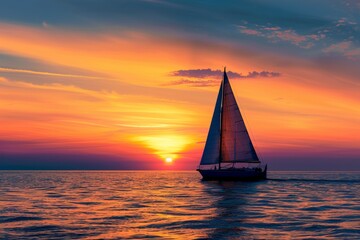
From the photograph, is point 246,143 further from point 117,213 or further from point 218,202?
point 117,213

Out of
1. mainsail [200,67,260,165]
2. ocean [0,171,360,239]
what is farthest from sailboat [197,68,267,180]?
ocean [0,171,360,239]

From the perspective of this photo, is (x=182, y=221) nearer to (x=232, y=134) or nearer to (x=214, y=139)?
(x=232, y=134)

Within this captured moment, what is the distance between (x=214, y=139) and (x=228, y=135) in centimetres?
329

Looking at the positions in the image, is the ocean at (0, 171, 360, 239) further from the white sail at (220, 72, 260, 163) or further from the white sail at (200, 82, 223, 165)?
the white sail at (200, 82, 223, 165)

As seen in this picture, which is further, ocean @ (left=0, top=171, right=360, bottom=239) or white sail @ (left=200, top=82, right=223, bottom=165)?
white sail @ (left=200, top=82, right=223, bottom=165)

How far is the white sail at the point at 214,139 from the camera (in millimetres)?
99625

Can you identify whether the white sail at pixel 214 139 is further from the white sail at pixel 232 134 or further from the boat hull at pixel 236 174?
the boat hull at pixel 236 174

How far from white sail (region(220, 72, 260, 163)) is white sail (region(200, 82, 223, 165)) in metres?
0.93

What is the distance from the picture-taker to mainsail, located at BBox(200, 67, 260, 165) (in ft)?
325

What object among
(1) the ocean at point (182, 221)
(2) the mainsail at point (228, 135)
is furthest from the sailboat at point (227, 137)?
(1) the ocean at point (182, 221)

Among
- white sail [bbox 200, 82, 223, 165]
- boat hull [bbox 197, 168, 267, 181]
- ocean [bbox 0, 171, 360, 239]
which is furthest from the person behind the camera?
white sail [bbox 200, 82, 223, 165]

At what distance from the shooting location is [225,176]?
312ft

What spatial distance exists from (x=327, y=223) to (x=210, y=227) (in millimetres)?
9773

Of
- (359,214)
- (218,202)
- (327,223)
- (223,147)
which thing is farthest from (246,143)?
(327,223)
